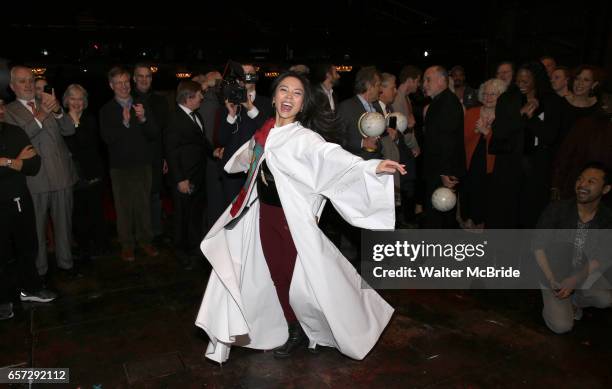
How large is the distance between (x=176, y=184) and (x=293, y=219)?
2.05 meters

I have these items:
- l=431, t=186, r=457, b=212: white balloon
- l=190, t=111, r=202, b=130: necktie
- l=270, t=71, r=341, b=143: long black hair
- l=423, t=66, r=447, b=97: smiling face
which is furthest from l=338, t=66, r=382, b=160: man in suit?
l=190, t=111, r=202, b=130: necktie

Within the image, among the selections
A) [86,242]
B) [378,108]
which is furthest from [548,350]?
[86,242]

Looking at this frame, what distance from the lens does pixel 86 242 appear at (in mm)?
4730

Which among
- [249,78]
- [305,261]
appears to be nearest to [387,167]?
[305,261]

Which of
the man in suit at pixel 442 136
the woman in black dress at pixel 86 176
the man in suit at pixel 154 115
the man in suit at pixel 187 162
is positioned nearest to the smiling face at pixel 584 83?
the man in suit at pixel 442 136

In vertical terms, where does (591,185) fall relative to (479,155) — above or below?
below

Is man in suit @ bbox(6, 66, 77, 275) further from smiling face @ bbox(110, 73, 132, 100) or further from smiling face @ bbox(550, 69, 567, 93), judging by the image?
smiling face @ bbox(550, 69, 567, 93)

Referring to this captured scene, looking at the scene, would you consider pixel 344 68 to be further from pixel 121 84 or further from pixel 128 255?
pixel 128 255

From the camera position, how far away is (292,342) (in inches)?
127

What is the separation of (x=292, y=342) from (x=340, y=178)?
3.91 ft

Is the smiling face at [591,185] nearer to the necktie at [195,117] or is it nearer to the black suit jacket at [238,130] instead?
the black suit jacket at [238,130]

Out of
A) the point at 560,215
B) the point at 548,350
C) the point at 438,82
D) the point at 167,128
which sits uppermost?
the point at 438,82

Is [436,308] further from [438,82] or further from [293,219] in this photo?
[438,82]

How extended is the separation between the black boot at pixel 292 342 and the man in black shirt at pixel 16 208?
6.74ft
